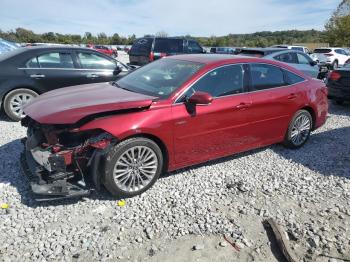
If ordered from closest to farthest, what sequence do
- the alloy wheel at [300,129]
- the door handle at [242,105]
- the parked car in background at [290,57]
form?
the door handle at [242,105] < the alloy wheel at [300,129] < the parked car in background at [290,57]

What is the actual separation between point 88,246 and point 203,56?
3.25 metres

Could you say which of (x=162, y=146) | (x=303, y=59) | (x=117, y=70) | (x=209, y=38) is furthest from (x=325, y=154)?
(x=209, y=38)

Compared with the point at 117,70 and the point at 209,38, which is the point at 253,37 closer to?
the point at 209,38

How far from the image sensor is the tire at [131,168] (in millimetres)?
3689

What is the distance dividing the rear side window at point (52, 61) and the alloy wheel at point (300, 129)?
488cm

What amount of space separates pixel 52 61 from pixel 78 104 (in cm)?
376

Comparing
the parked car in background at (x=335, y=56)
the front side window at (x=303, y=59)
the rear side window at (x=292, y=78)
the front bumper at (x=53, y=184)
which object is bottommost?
the parked car in background at (x=335, y=56)

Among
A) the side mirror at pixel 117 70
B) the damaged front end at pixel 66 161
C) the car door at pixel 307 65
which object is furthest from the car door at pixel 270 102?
the car door at pixel 307 65

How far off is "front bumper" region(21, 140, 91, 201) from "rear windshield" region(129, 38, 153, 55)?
9459 millimetres

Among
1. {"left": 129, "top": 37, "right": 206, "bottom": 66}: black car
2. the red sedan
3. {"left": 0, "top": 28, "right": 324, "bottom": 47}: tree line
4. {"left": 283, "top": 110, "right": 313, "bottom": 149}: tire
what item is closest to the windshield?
the red sedan

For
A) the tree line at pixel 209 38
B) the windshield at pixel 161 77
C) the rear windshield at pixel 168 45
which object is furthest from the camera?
the tree line at pixel 209 38

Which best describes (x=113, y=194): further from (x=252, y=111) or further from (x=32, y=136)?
(x=252, y=111)

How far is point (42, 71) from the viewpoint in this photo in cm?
693

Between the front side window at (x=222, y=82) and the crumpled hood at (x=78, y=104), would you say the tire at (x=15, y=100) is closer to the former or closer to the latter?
the crumpled hood at (x=78, y=104)
